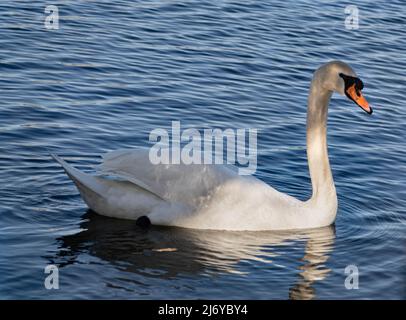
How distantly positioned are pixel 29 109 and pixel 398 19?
28.2 feet

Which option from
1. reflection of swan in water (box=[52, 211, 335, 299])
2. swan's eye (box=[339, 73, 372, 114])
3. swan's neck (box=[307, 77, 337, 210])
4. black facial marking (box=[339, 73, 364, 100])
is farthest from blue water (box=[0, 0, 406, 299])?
black facial marking (box=[339, 73, 364, 100])

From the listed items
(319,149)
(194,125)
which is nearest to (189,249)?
(319,149)

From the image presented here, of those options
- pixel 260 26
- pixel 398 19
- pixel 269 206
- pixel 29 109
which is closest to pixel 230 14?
pixel 260 26

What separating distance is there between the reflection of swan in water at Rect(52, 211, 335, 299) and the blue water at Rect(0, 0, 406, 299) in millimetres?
24

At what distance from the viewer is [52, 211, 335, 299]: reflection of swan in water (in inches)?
391

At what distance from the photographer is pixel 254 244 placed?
10.7m

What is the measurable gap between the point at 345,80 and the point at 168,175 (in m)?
1.98

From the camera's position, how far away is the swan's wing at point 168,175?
35.6 feet

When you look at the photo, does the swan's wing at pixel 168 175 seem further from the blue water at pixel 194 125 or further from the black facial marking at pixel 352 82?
the black facial marking at pixel 352 82

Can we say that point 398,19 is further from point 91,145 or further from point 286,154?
point 91,145

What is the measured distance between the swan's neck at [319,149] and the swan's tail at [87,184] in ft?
6.86

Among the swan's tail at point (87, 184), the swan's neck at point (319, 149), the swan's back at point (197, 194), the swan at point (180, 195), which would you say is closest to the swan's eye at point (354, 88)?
the swan's neck at point (319, 149)

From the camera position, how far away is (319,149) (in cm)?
1159

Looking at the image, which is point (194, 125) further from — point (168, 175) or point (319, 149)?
point (168, 175)
